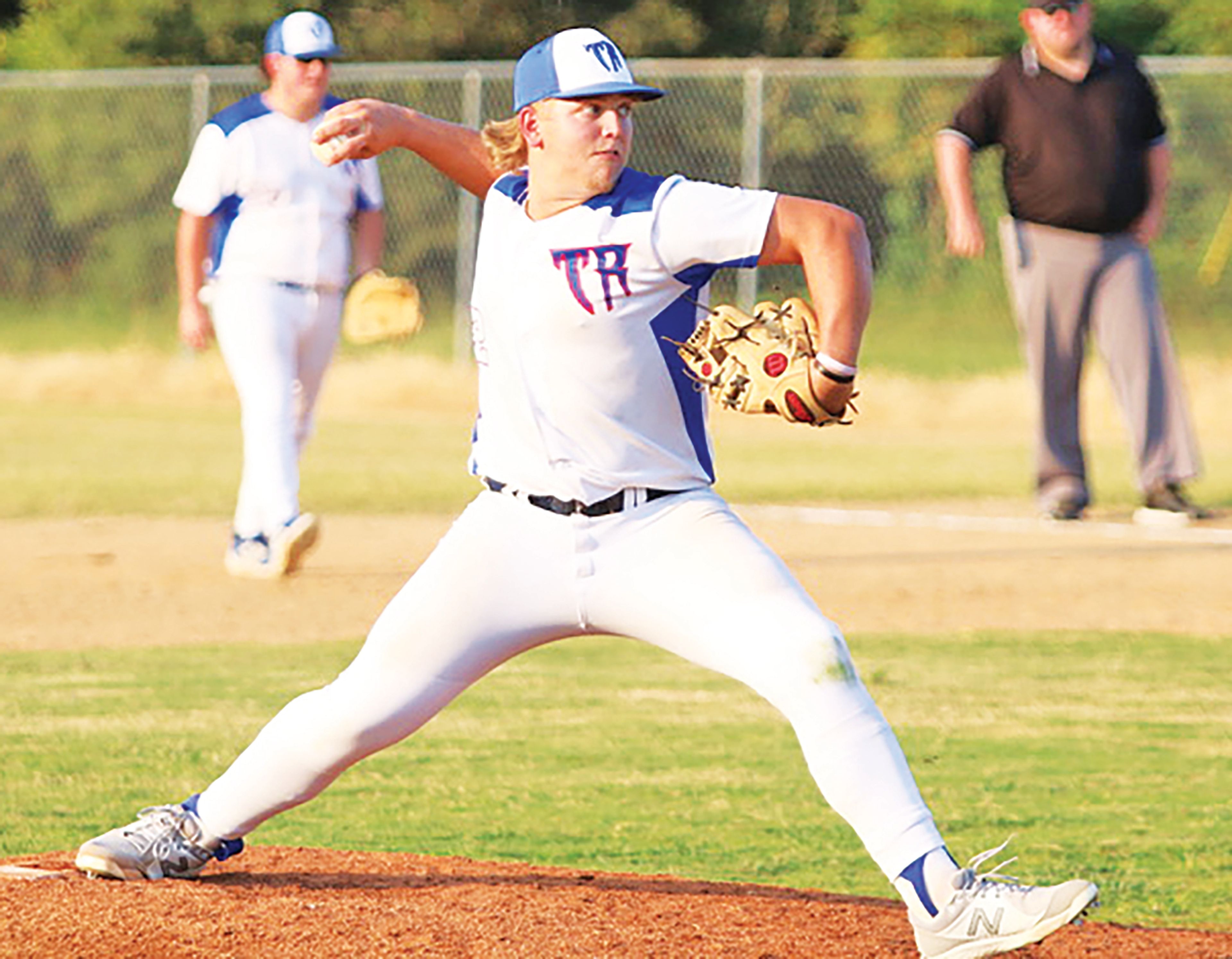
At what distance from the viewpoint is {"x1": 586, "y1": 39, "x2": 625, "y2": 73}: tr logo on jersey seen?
4449 mm

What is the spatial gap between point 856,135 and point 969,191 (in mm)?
12276

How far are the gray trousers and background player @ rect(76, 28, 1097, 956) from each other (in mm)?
7834

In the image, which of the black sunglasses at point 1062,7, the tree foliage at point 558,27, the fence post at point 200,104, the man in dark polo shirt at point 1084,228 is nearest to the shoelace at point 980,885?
the man in dark polo shirt at point 1084,228

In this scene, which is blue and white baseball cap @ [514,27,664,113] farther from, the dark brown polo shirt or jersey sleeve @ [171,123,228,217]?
the dark brown polo shirt

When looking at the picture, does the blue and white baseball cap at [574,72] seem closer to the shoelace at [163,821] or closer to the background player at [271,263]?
the shoelace at [163,821]

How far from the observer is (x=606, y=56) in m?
4.47

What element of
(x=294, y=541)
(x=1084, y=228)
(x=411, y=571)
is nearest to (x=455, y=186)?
(x=1084, y=228)

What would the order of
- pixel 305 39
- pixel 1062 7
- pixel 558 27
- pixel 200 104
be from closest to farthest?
pixel 305 39, pixel 1062 7, pixel 200 104, pixel 558 27

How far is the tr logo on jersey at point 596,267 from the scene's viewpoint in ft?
14.4

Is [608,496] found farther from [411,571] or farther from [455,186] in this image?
[455,186]

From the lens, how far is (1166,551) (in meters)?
11.3

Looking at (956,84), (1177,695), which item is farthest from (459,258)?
(1177,695)

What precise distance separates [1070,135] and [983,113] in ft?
1.46

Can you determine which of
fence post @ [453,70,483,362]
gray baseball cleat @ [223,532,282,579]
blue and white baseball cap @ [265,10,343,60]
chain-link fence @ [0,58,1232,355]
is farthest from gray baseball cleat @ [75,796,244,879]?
fence post @ [453,70,483,362]
